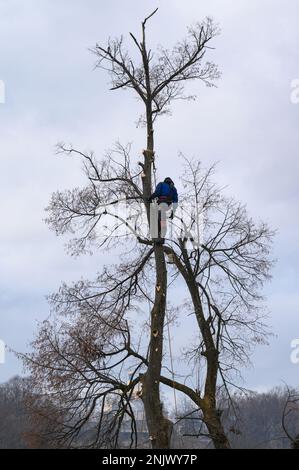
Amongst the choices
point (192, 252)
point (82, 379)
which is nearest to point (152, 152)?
point (192, 252)

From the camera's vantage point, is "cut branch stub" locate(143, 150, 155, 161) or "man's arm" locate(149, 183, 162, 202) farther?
"cut branch stub" locate(143, 150, 155, 161)

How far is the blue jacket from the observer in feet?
35.7

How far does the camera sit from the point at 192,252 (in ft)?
40.1

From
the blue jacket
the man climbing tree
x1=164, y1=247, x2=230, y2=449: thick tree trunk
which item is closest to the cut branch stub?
the man climbing tree

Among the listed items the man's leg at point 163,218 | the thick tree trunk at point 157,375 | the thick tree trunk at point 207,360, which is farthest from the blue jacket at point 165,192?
the thick tree trunk at point 207,360

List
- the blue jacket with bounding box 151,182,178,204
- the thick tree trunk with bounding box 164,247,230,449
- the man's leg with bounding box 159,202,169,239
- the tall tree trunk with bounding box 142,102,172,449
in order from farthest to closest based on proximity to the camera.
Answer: the thick tree trunk with bounding box 164,247,230,449, the man's leg with bounding box 159,202,169,239, the blue jacket with bounding box 151,182,178,204, the tall tree trunk with bounding box 142,102,172,449

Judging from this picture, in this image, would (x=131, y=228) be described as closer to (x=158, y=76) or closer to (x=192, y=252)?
(x=192, y=252)

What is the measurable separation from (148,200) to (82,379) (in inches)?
132

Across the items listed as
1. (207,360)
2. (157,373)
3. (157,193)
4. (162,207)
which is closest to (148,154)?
(157,193)

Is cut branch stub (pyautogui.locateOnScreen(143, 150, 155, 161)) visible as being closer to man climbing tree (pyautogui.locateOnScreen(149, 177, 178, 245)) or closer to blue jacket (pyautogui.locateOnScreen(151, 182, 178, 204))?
man climbing tree (pyautogui.locateOnScreen(149, 177, 178, 245))

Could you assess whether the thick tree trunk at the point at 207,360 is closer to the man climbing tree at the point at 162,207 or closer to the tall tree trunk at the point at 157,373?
the man climbing tree at the point at 162,207

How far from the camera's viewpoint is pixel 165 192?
35.7ft

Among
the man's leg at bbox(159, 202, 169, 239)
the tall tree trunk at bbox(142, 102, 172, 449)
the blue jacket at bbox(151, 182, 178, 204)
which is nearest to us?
the tall tree trunk at bbox(142, 102, 172, 449)

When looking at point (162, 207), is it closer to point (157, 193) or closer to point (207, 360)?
point (157, 193)
